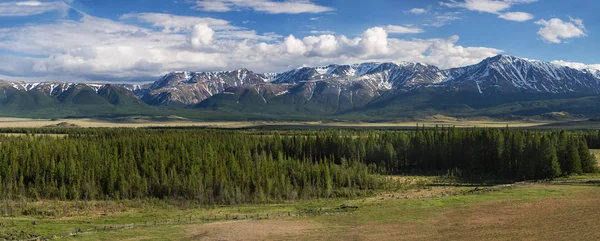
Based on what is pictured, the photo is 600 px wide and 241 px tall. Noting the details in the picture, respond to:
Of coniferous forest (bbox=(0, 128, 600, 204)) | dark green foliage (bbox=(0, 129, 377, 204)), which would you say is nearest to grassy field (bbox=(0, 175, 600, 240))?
dark green foliage (bbox=(0, 129, 377, 204))

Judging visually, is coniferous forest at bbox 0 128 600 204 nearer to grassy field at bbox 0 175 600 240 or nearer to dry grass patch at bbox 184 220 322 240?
grassy field at bbox 0 175 600 240

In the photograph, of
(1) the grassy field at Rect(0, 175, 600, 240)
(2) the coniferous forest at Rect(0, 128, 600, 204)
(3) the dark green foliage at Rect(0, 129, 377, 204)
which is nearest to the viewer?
(1) the grassy field at Rect(0, 175, 600, 240)

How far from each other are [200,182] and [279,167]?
66.6ft

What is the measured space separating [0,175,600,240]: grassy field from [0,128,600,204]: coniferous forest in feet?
26.5

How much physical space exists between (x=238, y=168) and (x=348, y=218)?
141ft

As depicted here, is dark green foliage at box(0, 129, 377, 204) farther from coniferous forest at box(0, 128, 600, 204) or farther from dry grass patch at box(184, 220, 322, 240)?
dry grass patch at box(184, 220, 322, 240)

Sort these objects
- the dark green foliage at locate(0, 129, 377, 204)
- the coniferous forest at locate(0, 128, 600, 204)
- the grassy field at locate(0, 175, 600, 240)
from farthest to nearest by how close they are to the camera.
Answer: the coniferous forest at locate(0, 128, 600, 204)
the dark green foliage at locate(0, 129, 377, 204)
the grassy field at locate(0, 175, 600, 240)

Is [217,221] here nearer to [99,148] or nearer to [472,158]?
[99,148]

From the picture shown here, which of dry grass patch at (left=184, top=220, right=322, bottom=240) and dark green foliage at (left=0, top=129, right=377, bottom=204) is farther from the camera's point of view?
dark green foliage at (left=0, top=129, right=377, bottom=204)

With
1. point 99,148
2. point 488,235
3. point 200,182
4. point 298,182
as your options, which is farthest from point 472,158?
point 99,148

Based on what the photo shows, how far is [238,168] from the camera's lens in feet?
349

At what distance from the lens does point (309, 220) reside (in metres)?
67.2

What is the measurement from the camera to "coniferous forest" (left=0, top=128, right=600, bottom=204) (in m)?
99.7

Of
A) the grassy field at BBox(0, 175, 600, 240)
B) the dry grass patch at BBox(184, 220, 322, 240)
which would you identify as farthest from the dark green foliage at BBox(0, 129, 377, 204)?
the dry grass patch at BBox(184, 220, 322, 240)
